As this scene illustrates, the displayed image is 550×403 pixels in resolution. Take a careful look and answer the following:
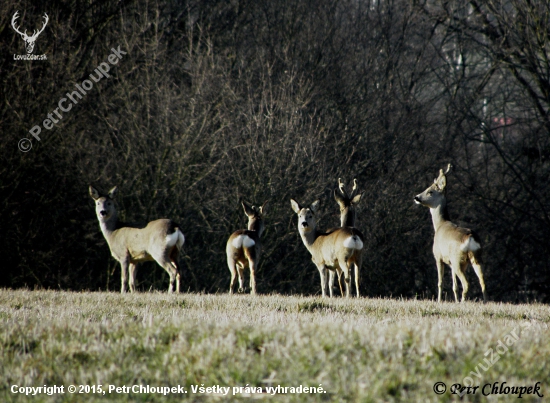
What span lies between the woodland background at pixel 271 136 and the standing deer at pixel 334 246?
14.2 feet

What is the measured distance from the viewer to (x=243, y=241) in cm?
1135

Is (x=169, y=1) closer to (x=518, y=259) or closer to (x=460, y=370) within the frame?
(x=518, y=259)

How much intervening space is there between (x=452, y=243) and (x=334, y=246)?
182 cm

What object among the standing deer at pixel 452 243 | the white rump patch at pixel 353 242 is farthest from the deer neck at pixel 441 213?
the white rump patch at pixel 353 242

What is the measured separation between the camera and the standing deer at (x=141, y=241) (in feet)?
36.5

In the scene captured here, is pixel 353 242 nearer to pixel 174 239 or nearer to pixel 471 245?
pixel 471 245

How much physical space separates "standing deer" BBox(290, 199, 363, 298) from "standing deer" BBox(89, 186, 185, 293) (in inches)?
87.5

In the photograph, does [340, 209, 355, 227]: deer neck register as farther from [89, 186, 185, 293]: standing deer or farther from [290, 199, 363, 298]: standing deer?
A: [89, 186, 185, 293]: standing deer

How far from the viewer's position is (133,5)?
1898cm

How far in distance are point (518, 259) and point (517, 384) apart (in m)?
16.4

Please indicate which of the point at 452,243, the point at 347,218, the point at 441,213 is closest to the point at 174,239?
the point at 347,218

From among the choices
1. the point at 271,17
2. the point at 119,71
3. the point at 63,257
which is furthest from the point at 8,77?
the point at 271,17

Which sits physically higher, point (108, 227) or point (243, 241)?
point (108, 227)

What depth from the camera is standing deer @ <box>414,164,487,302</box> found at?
34.0 ft
